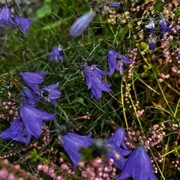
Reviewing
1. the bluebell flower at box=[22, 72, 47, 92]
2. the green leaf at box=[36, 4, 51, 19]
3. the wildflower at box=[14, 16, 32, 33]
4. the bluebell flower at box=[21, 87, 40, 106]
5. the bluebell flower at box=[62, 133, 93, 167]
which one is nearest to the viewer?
the bluebell flower at box=[62, 133, 93, 167]

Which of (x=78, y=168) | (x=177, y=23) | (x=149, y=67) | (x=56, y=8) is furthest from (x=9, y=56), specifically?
(x=78, y=168)

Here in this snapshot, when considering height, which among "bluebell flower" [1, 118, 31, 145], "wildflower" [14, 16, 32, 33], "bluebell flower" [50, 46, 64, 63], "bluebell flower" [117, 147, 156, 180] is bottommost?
"bluebell flower" [117, 147, 156, 180]

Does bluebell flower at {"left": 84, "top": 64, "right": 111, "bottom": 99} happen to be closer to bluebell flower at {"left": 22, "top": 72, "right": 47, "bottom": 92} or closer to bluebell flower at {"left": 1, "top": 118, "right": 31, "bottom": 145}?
bluebell flower at {"left": 22, "top": 72, "right": 47, "bottom": 92}

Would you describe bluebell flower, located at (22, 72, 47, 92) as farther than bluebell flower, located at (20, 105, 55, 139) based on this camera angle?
Yes

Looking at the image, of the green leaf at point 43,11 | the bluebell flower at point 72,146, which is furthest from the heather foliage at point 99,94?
the green leaf at point 43,11

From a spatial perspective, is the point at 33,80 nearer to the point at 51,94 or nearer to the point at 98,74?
the point at 51,94

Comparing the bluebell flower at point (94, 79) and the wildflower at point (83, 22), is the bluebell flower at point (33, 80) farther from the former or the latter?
the wildflower at point (83, 22)

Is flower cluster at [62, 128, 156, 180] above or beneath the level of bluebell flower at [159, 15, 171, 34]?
beneath

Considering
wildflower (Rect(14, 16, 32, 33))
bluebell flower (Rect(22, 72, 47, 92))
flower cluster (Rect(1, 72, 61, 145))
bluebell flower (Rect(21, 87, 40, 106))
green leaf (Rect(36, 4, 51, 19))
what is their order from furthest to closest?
green leaf (Rect(36, 4, 51, 19)) < wildflower (Rect(14, 16, 32, 33)) < bluebell flower (Rect(22, 72, 47, 92)) < bluebell flower (Rect(21, 87, 40, 106)) < flower cluster (Rect(1, 72, 61, 145))

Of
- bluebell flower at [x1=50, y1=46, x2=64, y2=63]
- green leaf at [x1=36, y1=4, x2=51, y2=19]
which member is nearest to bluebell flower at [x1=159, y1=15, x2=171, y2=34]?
bluebell flower at [x1=50, y1=46, x2=64, y2=63]

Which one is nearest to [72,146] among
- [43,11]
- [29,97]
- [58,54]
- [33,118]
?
[33,118]
